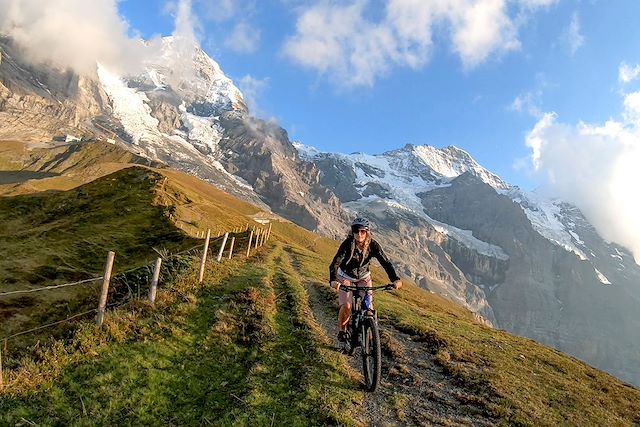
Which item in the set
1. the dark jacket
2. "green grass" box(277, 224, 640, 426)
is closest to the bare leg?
the dark jacket

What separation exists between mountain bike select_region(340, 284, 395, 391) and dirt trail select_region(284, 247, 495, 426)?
54 cm

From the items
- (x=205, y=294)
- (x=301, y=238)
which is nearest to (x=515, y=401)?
(x=205, y=294)

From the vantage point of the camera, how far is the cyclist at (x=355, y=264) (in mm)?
13445

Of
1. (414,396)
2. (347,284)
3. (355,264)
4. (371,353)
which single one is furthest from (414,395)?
→ (355,264)

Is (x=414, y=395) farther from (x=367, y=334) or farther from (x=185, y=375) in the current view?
(x=185, y=375)

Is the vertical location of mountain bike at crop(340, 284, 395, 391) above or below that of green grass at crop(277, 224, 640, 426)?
above

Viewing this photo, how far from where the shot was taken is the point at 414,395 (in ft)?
43.3

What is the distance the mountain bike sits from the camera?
1270cm

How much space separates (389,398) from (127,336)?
28.0 feet

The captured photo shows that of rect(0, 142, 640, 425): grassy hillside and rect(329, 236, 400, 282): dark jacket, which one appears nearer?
rect(0, 142, 640, 425): grassy hillside

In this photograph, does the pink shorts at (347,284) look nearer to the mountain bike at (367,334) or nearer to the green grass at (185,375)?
the mountain bike at (367,334)

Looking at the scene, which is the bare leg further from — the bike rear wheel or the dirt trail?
the dirt trail

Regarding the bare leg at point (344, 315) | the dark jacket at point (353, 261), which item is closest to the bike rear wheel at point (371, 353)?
the bare leg at point (344, 315)

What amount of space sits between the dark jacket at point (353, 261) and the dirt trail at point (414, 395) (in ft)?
10.2
